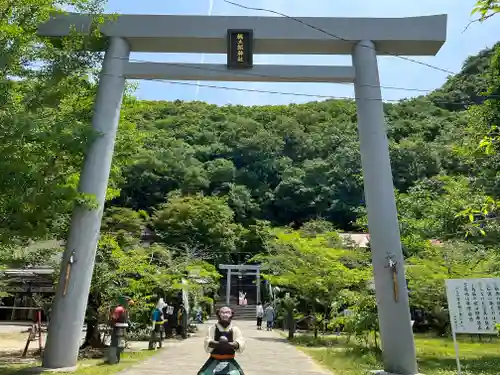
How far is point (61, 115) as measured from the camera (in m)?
9.00

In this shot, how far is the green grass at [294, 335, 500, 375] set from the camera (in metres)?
8.91

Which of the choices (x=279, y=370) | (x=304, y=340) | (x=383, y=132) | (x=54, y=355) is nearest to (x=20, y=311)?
(x=304, y=340)

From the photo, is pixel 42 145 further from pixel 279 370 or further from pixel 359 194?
pixel 359 194

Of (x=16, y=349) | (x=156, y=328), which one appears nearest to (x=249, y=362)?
(x=156, y=328)

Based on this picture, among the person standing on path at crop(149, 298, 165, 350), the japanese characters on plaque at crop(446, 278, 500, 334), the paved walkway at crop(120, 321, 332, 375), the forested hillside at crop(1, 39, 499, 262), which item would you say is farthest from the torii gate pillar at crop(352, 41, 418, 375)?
the person standing on path at crop(149, 298, 165, 350)

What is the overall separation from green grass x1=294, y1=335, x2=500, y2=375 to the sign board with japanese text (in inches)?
275

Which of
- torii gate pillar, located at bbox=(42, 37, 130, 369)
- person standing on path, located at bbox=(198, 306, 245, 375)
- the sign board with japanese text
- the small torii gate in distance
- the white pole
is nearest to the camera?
person standing on path, located at bbox=(198, 306, 245, 375)

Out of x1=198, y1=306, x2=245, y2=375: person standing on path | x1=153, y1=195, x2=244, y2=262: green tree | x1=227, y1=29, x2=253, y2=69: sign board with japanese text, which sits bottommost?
x1=198, y1=306, x2=245, y2=375: person standing on path

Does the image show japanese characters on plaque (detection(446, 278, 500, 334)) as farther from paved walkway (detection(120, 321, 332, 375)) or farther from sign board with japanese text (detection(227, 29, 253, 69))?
sign board with japanese text (detection(227, 29, 253, 69))

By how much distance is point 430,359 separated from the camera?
35.3 ft

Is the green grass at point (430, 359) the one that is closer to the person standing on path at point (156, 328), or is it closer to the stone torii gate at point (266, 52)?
the stone torii gate at point (266, 52)

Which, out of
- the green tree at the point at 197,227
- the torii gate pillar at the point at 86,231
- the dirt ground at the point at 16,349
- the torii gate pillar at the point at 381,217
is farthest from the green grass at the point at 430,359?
the green tree at the point at 197,227

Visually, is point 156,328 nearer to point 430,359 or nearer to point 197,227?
point 430,359

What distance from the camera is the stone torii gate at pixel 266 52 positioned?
30.2 ft
